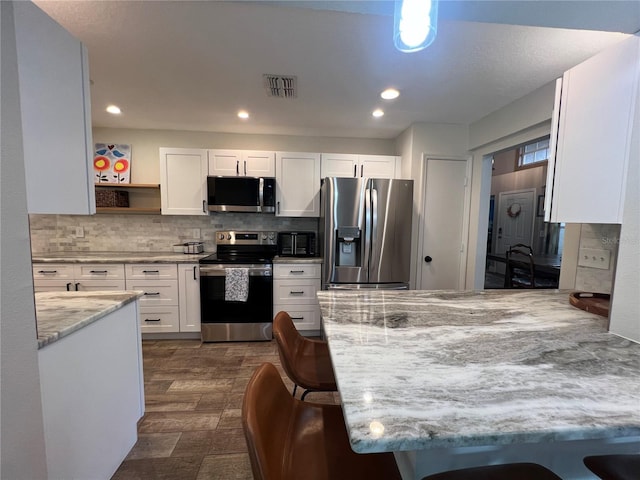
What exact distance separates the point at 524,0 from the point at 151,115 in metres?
3.16

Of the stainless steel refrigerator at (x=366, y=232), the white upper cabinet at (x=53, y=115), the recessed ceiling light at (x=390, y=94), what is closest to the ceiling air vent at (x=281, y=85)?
the recessed ceiling light at (x=390, y=94)

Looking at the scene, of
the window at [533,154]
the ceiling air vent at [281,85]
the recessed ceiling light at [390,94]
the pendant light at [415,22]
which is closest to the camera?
the pendant light at [415,22]

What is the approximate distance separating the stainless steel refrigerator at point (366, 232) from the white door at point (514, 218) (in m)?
4.14

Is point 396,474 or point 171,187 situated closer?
point 396,474

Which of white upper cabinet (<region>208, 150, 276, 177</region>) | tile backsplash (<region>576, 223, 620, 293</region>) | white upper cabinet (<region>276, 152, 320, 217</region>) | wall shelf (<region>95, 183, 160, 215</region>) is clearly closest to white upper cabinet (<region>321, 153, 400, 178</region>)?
white upper cabinet (<region>276, 152, 320, 217</region>)

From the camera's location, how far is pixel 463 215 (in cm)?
310

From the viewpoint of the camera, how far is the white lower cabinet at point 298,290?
117 inches

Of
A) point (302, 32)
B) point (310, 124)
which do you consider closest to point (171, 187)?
point (310, 124)

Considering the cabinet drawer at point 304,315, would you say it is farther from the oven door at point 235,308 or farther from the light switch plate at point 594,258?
the light switch plate at point 594,258

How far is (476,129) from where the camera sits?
2877mm

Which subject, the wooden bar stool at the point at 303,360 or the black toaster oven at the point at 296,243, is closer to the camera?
the wooden bar stool at the point at 303,360

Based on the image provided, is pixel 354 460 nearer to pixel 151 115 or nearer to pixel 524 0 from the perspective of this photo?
pixel 524 0

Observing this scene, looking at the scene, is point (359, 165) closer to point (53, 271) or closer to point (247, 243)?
point (247, 243)

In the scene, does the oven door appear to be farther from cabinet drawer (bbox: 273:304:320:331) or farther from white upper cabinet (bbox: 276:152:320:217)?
white upper cabinet (bbox: 276:152:320:217)
